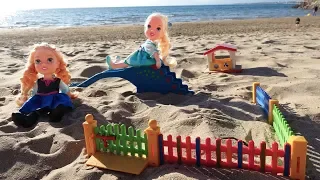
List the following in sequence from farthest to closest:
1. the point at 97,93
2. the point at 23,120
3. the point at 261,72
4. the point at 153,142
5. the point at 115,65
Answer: the point at 261,72, the point at 115,65, the point at 97,93, the point at 23,120, the point at 153,142

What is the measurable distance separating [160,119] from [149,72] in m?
1.00

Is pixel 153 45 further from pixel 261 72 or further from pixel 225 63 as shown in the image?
pixel 261 72

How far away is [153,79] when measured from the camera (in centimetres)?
424

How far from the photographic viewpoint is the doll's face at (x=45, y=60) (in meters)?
3.46

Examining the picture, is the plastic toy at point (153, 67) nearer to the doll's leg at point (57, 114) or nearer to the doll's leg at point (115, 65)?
the doll's leg at point (115, 65)

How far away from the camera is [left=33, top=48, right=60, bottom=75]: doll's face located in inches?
136

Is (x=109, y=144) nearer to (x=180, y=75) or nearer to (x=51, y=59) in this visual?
(x=51, y=59)

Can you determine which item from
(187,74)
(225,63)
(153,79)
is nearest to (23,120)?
(153,79)

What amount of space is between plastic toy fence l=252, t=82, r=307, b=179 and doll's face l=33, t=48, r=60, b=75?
2.24m

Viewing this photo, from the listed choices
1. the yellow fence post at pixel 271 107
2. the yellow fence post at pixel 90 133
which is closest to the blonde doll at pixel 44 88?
the yellow fence post at pixel 90 133

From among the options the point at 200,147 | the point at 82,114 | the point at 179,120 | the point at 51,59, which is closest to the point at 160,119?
the point at 179,120

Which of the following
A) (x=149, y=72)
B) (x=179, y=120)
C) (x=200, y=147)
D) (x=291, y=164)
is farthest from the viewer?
(x=149, y=72)

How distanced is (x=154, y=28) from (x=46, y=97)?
153 cm

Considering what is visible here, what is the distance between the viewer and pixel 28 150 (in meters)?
2.79
